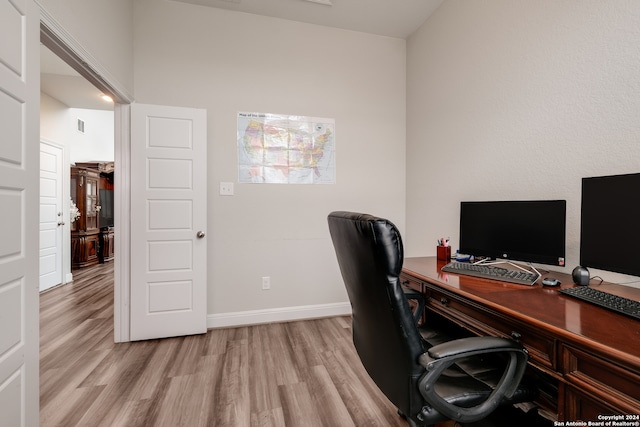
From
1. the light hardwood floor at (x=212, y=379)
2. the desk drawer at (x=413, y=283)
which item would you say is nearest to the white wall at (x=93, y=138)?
the light hardwood floor at (x=212, y=379)

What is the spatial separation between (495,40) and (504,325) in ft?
6.53

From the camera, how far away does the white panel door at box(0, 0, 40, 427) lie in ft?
3.56

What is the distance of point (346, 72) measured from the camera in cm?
299

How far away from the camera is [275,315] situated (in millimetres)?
2809

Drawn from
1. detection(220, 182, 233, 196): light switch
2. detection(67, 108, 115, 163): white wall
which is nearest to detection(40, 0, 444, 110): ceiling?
detection(220, 182, 233, 196): light switch

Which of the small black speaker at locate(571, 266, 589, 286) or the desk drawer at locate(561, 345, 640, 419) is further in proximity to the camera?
the small black speaker at locate(571, 266, 589, 286)

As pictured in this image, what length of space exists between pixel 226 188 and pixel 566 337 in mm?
2551

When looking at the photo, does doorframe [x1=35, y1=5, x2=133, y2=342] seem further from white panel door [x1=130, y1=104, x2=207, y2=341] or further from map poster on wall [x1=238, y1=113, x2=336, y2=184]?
map poster on wall [x1=238, y1=113, x2=336, y2=184]

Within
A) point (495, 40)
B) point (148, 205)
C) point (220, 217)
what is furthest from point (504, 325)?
point (148, 205)

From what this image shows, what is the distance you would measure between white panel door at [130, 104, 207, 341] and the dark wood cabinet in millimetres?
3983

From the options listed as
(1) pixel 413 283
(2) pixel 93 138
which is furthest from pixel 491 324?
(2) pixel 93 138

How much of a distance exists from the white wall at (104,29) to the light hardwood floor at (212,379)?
2079mm

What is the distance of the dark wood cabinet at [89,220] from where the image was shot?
17.0 ft

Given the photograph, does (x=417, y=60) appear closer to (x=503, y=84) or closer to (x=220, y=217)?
(x=503, y=84)
